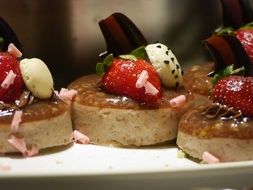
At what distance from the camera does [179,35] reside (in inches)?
96.3

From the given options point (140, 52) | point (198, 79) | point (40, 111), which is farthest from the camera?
point (198, 79)

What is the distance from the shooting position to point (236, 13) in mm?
2375

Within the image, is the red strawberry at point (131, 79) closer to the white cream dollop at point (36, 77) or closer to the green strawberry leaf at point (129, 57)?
the green strawberry leaf at point (129, 57)

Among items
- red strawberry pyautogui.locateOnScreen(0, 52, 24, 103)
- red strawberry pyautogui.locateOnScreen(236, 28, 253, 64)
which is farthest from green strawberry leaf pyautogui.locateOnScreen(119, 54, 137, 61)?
red strawberry pyautogui.locateOnScreen(236, 28, 253, 64)

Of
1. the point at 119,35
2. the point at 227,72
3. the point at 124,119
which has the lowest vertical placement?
the point at 124,119

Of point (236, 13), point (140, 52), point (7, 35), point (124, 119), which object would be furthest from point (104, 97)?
point (236, 13)

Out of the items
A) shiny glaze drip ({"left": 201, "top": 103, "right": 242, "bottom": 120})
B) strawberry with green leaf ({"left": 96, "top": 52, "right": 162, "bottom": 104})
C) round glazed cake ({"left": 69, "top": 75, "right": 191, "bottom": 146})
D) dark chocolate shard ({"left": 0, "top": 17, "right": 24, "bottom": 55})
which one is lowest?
round glazed cake ({"left": 69, "top": 75, "right": 191, "bottom": 146})

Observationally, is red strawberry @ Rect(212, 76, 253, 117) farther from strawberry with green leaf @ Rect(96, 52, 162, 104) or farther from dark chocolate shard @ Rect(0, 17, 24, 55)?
dark chocolate shard @ Rect(0, 17, 24, 55)

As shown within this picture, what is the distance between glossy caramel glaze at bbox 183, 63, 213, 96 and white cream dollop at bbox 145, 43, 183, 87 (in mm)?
136

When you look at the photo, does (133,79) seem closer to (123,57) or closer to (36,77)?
(123,57)

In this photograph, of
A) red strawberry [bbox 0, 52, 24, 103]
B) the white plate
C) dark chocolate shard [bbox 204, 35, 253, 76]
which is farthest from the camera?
dark chocolate shard [bbox 204, 35, 253, 76]

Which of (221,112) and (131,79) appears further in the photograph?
(131,79)

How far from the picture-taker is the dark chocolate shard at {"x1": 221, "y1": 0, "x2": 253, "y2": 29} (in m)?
2.36

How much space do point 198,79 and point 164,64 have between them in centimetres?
25
